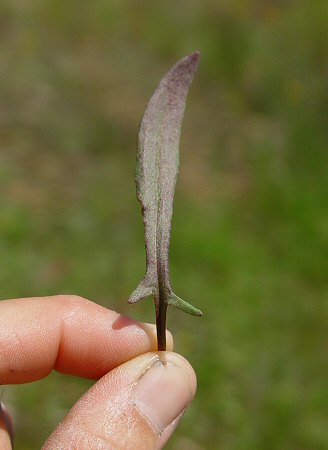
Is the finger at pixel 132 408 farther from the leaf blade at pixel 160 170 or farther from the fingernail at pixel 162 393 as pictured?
the leaf blade at pixel 160 170

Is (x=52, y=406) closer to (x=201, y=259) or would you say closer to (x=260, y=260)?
(x=201, y=259)

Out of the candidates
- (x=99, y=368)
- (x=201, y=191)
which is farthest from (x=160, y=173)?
(x=201, y=191)

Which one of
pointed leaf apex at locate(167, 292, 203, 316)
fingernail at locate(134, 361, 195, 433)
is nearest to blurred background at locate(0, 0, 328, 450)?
fingernail at locate(134, 361, 195, 433)

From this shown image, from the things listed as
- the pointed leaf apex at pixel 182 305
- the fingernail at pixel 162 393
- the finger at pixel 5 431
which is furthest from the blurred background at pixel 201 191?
the pointed leaf apex at pixel 182 305

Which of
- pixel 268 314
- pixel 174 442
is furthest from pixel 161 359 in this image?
pixel 268 314

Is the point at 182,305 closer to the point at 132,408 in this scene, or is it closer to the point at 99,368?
the point at 132,408

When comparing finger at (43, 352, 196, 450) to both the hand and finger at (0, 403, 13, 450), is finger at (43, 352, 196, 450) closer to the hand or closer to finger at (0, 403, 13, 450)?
the hand
